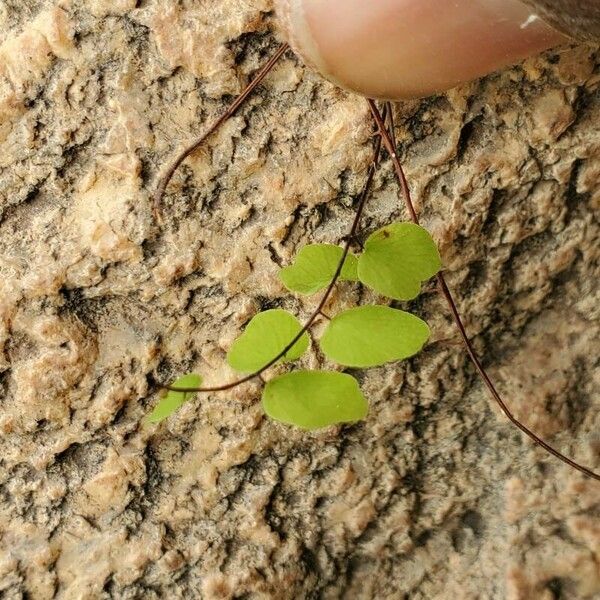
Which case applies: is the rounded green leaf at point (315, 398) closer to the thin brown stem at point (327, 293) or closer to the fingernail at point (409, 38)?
the thin brown stem at point (327, 293)

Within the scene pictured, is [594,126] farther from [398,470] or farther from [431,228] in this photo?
[398,470]

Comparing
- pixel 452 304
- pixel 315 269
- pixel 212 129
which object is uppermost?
pixel 212 129

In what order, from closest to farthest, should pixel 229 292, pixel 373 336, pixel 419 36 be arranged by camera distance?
pixel 419 36
pixel 373 336
pixel 229 292

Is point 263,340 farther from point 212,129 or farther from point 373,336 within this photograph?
point 212,129

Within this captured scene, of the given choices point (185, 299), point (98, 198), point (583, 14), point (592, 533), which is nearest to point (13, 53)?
point (98, 198)

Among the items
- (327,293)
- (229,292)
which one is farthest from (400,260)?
(229,292)

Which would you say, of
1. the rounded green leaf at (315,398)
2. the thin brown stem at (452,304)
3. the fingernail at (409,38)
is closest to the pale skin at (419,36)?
the fingernail at (409,38)
